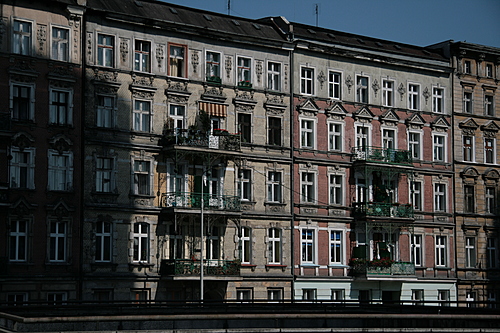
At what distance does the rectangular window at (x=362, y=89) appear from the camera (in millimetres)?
66438

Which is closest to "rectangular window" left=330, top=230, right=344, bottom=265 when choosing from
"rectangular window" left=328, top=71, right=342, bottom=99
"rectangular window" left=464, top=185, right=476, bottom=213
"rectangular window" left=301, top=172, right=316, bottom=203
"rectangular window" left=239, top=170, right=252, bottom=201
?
"rectangular window" left=301, top=172, right=316, bottom=203

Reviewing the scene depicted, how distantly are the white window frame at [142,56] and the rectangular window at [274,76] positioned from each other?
8527 mm

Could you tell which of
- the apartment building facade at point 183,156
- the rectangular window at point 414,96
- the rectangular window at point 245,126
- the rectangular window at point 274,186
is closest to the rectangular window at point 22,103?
the apartment building facade at point 183,156

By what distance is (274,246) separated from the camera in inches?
2410

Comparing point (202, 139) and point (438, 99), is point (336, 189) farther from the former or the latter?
point (438, 99)

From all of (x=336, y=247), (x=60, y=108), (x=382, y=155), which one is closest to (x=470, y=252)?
(x=382, y=155)

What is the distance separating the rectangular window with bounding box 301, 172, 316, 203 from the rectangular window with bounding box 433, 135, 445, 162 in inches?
433

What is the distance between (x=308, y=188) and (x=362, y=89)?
8.36m

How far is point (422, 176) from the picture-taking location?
2694 inches

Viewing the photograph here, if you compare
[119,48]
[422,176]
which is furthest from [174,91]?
[422,176]

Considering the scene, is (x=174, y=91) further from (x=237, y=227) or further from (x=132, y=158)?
(x=237, y=227)

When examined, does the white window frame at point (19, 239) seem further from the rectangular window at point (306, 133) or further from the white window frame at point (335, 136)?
the white window frame at point (335, 136)

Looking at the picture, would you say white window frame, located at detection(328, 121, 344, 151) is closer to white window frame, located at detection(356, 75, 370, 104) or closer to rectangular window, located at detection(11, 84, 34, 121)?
white window frame, located at detection(356, 75, 370, 104)

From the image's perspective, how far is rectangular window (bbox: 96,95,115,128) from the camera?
55.3 metres
